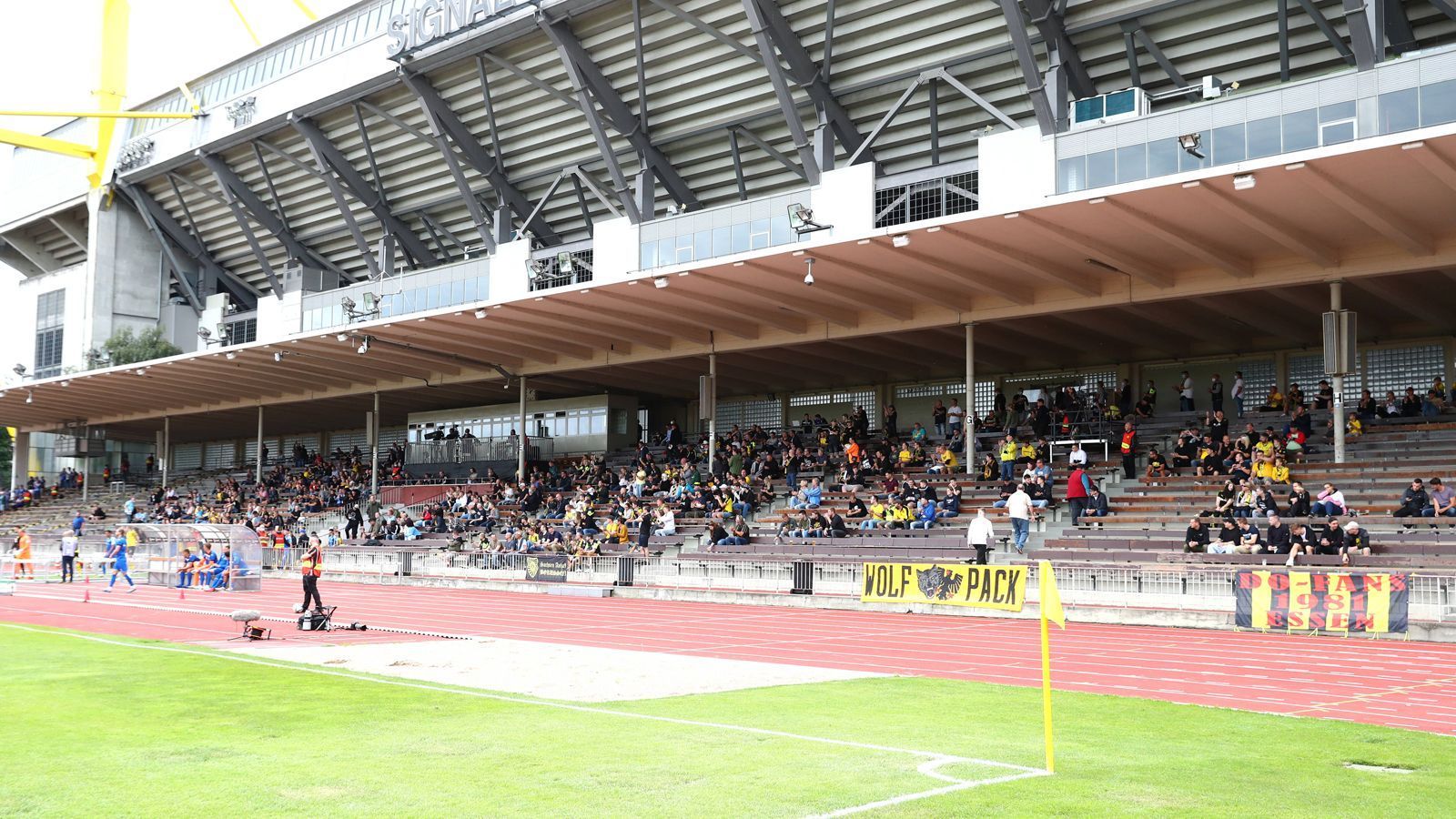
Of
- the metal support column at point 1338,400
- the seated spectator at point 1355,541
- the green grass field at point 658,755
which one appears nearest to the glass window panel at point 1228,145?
the metal support column at point 1338,400

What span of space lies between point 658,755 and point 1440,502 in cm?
1758

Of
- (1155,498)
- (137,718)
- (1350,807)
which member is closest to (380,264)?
(1155,498)

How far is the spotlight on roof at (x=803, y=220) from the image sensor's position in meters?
26.3

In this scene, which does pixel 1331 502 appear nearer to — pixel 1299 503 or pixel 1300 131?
pixel 1299 503

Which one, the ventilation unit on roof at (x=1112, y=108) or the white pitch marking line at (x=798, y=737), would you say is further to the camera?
the ventilation unit on roof at (x=1112, y=108)

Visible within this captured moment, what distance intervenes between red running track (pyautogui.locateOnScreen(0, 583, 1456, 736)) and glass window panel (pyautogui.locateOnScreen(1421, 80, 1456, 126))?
8.37 metres

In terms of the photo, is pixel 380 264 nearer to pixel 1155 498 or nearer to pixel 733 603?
pixel 733 603

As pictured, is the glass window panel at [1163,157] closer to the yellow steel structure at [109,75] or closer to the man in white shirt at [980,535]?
the man in white shirt at [980,535]

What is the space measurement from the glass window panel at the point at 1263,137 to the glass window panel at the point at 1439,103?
7.10ft

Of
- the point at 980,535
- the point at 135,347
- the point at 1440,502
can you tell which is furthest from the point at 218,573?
the point at 135,347

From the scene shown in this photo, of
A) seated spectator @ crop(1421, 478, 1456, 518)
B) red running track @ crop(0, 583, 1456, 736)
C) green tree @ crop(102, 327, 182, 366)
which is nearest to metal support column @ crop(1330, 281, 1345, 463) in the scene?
seated spectator @ crop(1421, 478, 1456, 518)

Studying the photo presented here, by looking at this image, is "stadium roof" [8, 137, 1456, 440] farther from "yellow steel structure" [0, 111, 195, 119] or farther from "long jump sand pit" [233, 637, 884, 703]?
"long jump sand pit" [233, 637, 884, 703]

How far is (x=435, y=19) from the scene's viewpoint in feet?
119

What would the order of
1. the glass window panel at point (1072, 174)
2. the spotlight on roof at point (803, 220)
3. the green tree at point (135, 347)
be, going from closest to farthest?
the glass window panel at point (1072, 174), the spotlight on roof at point (803, 220), the green tree at point (135, 347)
